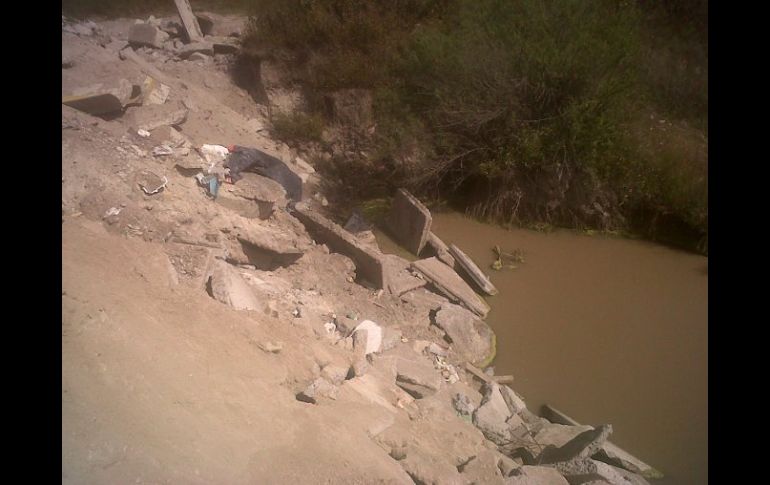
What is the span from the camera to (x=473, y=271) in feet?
22.5

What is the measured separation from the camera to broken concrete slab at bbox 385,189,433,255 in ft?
23.7

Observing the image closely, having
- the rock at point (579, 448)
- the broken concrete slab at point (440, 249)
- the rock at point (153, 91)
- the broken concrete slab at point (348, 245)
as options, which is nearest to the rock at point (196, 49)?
the rock at point (153, 91)

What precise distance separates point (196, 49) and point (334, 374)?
8.25m

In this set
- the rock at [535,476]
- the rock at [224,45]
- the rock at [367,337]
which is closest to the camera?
the rock at [535,476]

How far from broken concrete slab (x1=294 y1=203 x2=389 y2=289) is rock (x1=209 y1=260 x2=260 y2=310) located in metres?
1.79

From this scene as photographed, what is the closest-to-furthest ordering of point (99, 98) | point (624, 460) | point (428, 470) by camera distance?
point (428, 470)
point (624, 460)
point (99, 98)

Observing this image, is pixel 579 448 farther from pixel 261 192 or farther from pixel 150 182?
pixel 150 182

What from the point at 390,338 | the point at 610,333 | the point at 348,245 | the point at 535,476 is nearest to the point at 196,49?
the point at 348,245

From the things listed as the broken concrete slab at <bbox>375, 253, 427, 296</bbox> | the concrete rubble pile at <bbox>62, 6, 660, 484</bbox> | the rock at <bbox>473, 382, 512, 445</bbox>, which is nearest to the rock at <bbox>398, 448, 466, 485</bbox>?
the concrete rubble pile at <bbox>62, 6, 660, 484</bbox>

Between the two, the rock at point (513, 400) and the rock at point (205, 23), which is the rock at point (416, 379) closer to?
the rock at point (513, 400)

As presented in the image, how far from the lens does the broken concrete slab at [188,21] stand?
10016 millimetres

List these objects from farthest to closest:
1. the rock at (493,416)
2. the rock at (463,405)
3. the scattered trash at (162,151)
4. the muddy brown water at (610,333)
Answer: the scattered trash at (162,151)
the muddy brown water at (610,333)
the rock at (463,405)
the rock at (493,416)

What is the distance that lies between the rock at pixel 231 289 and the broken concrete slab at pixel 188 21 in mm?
7137
